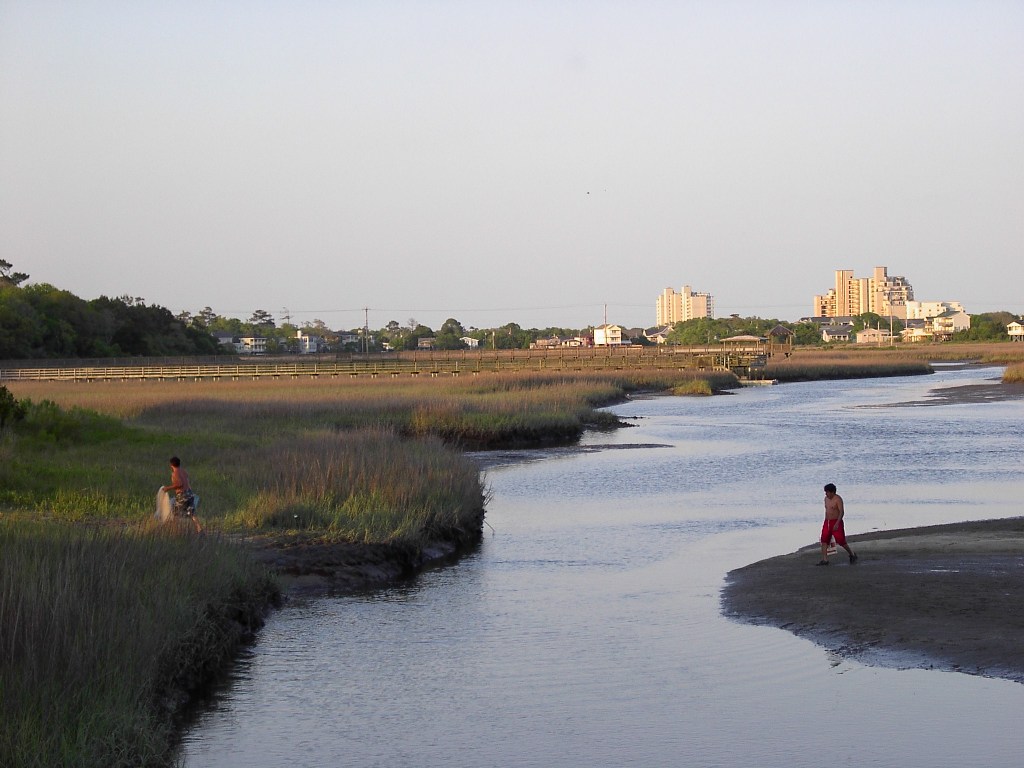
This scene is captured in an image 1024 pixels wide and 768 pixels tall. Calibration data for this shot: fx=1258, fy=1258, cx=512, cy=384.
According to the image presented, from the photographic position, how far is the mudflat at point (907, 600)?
14773mm

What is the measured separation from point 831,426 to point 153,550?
148ft

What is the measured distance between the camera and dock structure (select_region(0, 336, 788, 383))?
300 feet

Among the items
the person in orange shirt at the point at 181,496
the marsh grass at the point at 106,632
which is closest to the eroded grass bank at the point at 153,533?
the marsh grass at the point at 106,632

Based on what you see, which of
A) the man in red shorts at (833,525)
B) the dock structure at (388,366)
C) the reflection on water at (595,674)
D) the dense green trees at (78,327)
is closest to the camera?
the reflection on water at (595,674)

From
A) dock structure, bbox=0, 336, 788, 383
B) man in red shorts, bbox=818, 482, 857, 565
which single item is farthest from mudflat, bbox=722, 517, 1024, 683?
dock structure, bbox=0, 336, 788, 383

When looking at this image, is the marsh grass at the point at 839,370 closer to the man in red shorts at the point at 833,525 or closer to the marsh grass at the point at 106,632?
the man in red shorts at the point at 833,525

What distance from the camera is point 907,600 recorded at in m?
16.9

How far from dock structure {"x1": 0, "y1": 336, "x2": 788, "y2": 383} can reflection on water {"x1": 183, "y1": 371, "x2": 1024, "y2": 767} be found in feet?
224

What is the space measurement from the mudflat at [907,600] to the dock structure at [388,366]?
74560 millimetres

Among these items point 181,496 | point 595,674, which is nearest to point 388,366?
point 181,496

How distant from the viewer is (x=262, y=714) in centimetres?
1348

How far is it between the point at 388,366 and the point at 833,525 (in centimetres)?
8447

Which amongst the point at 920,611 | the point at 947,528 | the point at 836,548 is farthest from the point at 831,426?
the point at 920,611

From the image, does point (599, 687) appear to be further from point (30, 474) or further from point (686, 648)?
point (30, 474)
